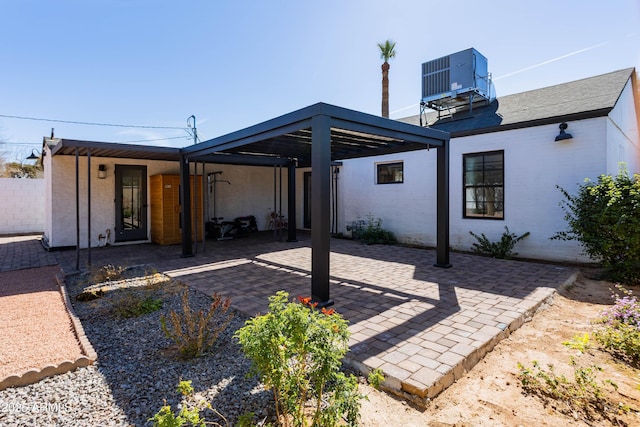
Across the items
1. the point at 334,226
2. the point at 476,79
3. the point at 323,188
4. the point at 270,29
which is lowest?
the point at 334,226

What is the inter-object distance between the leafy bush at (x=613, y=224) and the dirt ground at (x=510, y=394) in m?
2.17

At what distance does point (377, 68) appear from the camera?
626 inches

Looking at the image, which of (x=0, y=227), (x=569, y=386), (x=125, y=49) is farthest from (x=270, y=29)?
(x=0, y=227)

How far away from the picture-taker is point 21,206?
38.3 feet

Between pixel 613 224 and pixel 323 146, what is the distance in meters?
4.77

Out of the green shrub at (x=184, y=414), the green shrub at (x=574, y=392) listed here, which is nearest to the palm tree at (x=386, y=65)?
the green shrub at (x=574, y=392)

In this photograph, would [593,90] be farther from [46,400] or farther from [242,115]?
[242,115]

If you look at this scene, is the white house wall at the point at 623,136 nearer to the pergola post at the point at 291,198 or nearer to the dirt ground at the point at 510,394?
the dirt ground at the point at 510,394

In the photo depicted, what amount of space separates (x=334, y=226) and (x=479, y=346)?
27.7 ft

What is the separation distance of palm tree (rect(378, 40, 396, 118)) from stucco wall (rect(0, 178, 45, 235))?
1455cm

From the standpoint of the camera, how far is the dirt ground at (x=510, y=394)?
2.03 meters

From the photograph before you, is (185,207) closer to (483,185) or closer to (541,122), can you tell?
(483,185)

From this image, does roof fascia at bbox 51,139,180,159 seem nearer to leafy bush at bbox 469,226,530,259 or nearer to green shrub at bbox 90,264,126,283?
green shrub at bbox 90,264,126,283

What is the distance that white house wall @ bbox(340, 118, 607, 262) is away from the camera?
6.09m
